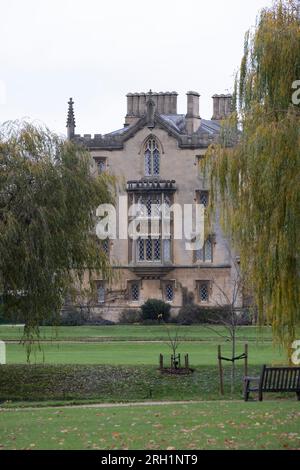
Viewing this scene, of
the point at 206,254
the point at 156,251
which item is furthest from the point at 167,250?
the point at 206,254

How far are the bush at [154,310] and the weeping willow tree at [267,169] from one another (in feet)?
117

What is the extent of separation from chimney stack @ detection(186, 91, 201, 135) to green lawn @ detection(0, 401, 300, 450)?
42647 mm

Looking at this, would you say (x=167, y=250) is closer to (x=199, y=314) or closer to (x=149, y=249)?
(x=149, y=249)

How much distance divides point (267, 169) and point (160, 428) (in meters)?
6.00

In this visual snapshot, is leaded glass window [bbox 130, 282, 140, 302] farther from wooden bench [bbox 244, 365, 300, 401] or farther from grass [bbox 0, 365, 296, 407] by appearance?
wooden bench [bbox 244, 365, 300, 401]

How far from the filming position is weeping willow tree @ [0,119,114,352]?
29.0 m

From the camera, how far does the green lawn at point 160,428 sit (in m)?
16.3

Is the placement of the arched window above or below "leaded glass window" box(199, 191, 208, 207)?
above

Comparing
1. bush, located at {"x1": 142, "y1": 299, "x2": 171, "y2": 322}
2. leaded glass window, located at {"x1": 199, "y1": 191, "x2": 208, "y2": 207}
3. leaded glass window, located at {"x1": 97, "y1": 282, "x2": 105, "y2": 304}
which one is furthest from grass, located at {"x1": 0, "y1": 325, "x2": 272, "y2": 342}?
leaded glass window, located at {"x1": 199, "y1": 191, "x2": 208, "y2": 207}

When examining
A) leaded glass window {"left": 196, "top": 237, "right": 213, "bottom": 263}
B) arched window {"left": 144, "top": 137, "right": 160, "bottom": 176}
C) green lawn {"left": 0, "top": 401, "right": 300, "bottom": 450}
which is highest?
arched window {"left": 144, "top": 137, "right": 160, "bottom": 176}

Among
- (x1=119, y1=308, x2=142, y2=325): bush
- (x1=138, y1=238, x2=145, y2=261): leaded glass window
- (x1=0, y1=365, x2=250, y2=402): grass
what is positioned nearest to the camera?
(x1=0, y1=365, x2=250, y2=402): grass
